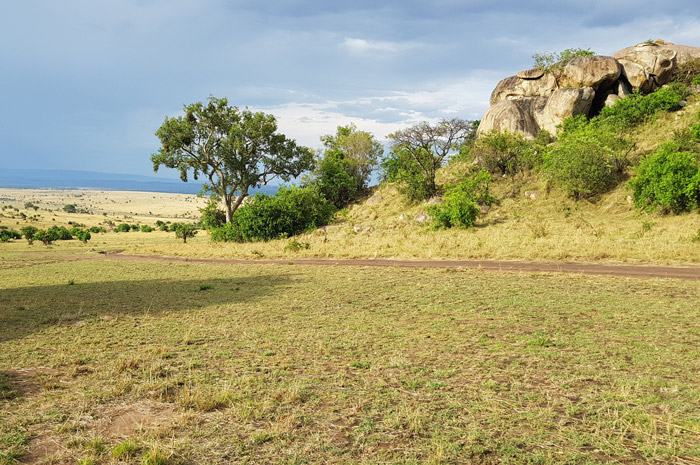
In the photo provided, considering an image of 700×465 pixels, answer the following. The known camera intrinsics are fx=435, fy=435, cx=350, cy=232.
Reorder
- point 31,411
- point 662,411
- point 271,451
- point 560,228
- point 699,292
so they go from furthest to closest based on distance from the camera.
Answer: point 560,228
point 699,292
point 31,411
point 662,411
point 271,451

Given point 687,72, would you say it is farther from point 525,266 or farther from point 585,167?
point 525,266

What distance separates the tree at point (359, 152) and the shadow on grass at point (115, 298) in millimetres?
39763

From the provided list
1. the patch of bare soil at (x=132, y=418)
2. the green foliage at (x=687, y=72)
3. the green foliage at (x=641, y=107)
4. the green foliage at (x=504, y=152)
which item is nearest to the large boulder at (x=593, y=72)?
the green foliage at (x=641, y=107)

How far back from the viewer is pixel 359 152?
5888 cm

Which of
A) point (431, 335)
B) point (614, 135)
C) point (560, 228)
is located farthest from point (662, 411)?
point (614, 135)

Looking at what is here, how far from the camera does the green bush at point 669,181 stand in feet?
82.2

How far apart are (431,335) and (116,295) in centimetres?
1124

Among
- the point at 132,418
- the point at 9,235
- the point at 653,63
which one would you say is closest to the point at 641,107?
the point at 653,63

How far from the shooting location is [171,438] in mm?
4828

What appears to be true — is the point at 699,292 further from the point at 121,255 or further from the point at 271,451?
the point at 121,255

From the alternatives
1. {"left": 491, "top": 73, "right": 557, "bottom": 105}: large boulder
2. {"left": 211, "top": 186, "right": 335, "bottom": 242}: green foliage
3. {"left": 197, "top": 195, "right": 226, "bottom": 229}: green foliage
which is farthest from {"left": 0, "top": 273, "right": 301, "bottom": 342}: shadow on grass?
{"left": 491, "top": 73, "right": 557, "bottom": 105}: large boulder

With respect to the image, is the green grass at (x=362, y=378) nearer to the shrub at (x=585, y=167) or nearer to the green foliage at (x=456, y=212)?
the green foliage at (x=456, y=212)

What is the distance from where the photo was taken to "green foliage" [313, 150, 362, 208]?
53906 mm

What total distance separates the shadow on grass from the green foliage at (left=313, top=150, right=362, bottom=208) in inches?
1398
